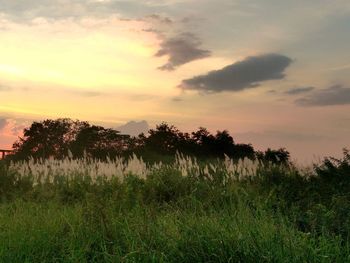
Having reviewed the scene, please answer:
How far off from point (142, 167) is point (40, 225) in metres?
6.38

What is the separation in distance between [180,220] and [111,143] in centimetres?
2057

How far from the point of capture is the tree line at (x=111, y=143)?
26672mm

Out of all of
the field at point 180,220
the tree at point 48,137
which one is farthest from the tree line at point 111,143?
the field at point 180,220

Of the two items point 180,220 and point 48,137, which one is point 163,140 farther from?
point 180,220

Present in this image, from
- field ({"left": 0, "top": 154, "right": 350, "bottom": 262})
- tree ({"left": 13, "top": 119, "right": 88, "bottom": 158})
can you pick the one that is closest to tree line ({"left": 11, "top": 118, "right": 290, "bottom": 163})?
tree ({"left": 13, "top": 119, "right": 88, "bottom": 158})

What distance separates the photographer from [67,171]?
1595 cm

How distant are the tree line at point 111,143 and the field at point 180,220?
1199cm

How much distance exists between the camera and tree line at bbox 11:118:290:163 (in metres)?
26.7

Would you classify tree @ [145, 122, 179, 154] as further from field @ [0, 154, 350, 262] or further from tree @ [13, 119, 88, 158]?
field @ [0, 154, 350, 262]

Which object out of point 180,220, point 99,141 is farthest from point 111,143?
point 180,220

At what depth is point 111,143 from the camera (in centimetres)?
2802

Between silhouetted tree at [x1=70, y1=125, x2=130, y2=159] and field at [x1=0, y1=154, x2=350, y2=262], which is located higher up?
silhouetted tree at [x1=70, y1=125, x2=130, y2=159]

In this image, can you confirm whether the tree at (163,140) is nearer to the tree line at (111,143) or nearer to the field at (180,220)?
the tree line at (111,143)

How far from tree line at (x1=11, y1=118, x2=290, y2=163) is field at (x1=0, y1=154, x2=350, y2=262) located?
12.0 metres
